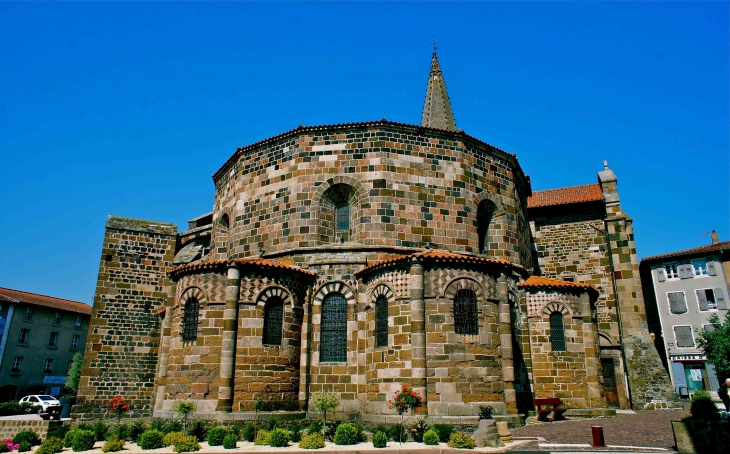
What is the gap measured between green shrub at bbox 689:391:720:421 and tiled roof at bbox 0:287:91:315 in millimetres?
48996

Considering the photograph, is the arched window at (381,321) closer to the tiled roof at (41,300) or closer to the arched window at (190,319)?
the arched window at (190,319)

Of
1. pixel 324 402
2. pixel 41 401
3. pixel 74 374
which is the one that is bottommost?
pixel 41 401

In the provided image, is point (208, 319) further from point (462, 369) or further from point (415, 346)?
point (462, 369)

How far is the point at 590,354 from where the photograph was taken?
19.9 metres

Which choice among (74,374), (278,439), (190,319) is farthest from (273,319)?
(74,374)

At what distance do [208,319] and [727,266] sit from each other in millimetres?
36510

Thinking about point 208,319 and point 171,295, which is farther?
point 171,295

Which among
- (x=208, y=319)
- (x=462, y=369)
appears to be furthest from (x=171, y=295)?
(x=462, y=369)

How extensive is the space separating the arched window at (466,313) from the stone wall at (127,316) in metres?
13.2

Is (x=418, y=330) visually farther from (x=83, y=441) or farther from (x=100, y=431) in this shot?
(x=100, y=431)

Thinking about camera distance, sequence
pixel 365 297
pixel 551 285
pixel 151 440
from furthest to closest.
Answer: pixel 551 285 → pixel 365 297 → pixel 151 440

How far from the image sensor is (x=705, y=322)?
3591 cm

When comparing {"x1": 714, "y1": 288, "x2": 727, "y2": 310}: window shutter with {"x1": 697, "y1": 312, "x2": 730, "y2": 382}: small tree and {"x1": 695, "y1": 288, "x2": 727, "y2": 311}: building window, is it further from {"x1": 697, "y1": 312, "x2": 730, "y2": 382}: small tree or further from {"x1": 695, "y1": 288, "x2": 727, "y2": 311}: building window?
{"x1": 697, "y1": 312, "x2": 730, "y2": 382}: small tree

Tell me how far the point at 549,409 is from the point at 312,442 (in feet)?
29.6
